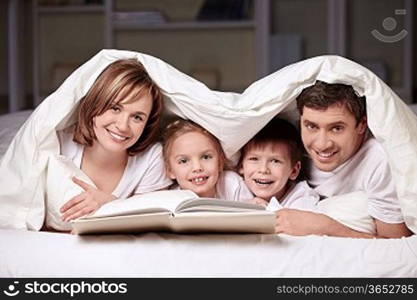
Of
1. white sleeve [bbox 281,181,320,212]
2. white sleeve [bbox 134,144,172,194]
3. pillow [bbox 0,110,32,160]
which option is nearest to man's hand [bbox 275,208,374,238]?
white sleeve [bbox 281,181,320,212]

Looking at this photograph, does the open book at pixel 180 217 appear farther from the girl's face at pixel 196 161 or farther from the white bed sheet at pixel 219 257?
the girl's face at pixel 196 161

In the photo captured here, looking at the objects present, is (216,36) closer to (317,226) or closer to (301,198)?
(301,198)

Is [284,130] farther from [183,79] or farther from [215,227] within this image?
[215,227]

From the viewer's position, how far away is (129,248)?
3.70 feet

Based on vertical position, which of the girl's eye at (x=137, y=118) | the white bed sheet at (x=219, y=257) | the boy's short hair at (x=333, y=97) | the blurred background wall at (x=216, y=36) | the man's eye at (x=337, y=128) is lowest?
the white bed sheet at (x=219, y=257)

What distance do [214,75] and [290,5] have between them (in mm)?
466

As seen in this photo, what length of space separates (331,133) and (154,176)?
352 mm

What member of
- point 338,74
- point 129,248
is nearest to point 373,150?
point 338,74

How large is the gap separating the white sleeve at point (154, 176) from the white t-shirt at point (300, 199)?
210mm

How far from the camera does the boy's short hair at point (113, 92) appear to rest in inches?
51.3

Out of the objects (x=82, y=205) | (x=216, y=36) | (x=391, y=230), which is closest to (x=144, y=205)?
(x=82, y=205)

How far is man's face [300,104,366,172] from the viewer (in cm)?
127

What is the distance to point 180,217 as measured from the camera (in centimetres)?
109

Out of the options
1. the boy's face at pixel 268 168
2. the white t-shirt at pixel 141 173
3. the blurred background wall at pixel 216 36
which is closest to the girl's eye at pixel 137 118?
the white t-shirt at pixel 141 173
